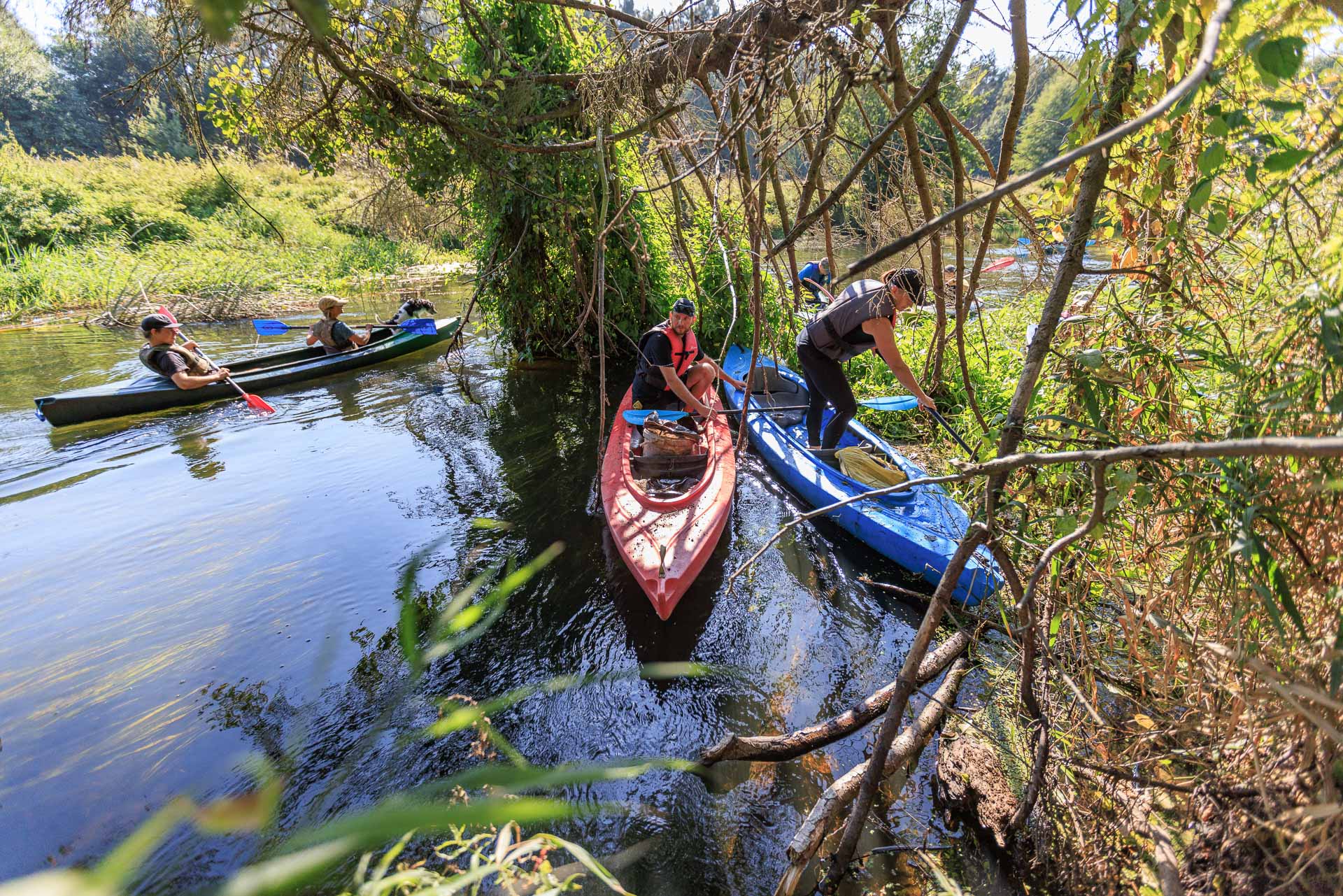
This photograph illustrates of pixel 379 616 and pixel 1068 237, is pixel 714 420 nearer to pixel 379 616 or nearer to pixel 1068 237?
pixel 379 616

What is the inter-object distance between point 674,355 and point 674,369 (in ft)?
0.42

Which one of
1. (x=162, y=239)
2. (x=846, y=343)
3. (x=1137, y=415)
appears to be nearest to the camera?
(x=1137, y=415)

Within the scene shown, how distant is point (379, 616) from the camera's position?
4.09 metres

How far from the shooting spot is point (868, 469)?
476cm

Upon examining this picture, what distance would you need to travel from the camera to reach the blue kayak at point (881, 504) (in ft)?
13.0

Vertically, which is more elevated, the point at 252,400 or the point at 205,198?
the point at 205,198

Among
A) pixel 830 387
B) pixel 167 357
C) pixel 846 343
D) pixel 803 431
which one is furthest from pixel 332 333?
pixel 846 343

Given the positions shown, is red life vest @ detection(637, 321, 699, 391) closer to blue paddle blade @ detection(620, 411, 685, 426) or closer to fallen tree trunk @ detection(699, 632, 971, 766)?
blue paddle blade @ detection(620, 411, 685, 426)

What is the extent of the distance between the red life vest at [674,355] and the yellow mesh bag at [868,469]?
167cm

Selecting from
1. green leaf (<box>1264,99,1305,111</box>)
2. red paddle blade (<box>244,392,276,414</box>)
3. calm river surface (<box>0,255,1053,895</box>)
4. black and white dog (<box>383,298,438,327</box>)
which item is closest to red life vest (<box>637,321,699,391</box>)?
calm river surface (<box>0,255,1053,895</box>)

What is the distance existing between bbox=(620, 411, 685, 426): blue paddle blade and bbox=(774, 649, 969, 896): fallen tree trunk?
303 cm

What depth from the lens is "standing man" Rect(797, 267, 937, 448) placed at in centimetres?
436

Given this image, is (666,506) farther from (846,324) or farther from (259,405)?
(259,405)

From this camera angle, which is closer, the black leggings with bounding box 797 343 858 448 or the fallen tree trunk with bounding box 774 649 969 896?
the fallen tree trunk with bounding box 774 649 969 896
